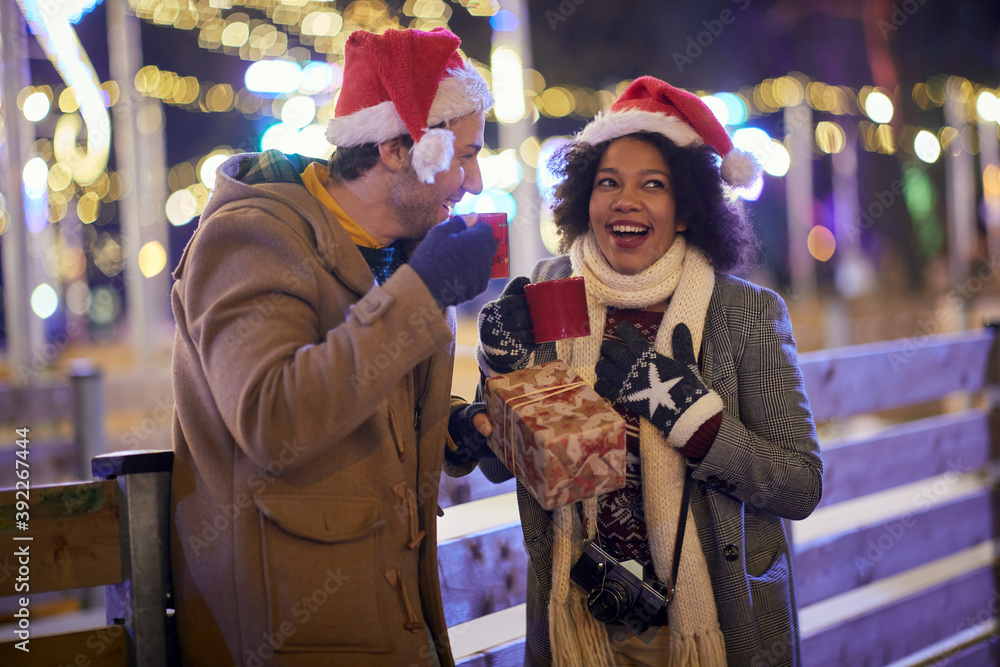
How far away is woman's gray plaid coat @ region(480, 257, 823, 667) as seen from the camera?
1766mm

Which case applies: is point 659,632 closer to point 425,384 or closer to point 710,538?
point 710,538

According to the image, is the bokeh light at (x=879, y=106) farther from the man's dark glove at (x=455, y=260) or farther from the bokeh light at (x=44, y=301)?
the man's dark glove at (x=455, y=260)

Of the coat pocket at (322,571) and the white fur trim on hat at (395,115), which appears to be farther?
the white fur trim on hat at (395,115)

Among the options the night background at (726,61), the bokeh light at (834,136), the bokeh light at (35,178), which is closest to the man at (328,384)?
the bokeh light at (35,178)

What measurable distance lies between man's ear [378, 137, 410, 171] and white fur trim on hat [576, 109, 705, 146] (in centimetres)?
64

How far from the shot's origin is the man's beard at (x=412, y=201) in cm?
168

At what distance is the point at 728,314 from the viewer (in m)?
1.89

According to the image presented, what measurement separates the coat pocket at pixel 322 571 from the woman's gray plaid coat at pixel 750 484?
1.78ft

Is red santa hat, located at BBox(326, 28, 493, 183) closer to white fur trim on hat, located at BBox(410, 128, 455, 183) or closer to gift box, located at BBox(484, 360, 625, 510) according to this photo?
white fur trim on hat, located at BBox(410, 128, 455, 183)

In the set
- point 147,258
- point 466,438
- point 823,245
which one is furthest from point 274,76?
point 823,245

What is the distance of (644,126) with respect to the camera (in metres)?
2.01

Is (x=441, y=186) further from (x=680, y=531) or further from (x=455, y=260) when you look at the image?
(x=680, y=531)

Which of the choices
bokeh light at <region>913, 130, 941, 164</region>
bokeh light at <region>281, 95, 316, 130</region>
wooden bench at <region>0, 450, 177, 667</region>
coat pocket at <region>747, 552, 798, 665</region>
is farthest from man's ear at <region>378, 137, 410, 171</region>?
bokeh light at <region>913, 130, 941, 164</region>

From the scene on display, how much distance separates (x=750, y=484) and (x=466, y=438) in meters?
0.70
